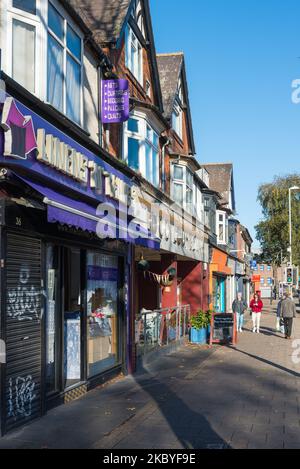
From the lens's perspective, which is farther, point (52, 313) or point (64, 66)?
point (64, 66)

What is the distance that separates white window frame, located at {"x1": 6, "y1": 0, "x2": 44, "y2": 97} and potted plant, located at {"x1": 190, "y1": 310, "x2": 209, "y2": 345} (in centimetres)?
1203

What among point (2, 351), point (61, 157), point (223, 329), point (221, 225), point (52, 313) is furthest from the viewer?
point (221, 225)

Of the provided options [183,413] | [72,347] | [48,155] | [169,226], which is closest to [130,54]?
[169,226]

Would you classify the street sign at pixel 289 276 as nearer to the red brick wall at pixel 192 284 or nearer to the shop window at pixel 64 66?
the red brick wall at pixel 192 284

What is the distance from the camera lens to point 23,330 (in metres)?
7.56

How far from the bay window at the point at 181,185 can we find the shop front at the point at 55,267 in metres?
9.52

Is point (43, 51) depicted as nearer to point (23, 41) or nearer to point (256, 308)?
point (23, 41)

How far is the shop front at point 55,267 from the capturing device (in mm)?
7098

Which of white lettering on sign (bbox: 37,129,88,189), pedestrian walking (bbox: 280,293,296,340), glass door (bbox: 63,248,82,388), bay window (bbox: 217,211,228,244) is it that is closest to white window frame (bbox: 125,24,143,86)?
white lettering on sign (bbox: 37,129,88,189)

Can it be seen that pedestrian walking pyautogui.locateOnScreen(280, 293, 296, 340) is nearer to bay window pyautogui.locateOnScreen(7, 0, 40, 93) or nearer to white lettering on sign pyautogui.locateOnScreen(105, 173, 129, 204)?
white lettering on sign pyautogui.locateOnScreen(105, 173, 129, 204)

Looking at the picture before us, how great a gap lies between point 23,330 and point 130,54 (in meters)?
10.2

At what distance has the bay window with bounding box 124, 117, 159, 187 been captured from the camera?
14945 mm

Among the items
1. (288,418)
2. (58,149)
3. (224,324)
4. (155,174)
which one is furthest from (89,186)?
(224,324)

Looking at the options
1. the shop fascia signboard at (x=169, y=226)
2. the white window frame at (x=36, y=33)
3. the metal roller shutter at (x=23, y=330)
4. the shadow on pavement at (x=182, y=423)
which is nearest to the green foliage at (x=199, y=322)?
the shop fascia signboard at (x=169, y=226)
